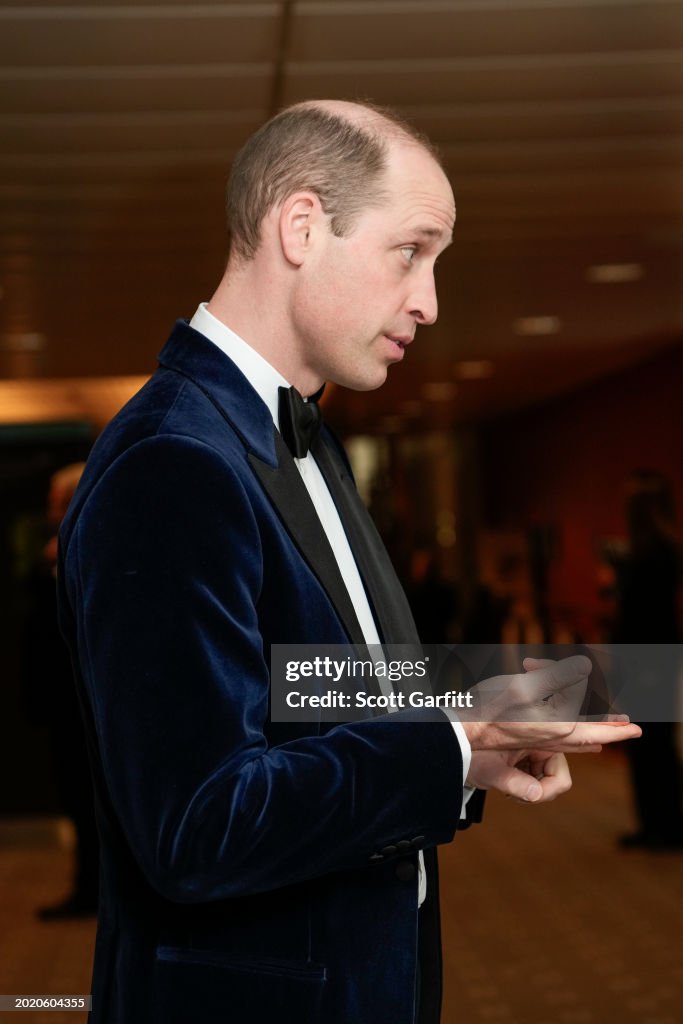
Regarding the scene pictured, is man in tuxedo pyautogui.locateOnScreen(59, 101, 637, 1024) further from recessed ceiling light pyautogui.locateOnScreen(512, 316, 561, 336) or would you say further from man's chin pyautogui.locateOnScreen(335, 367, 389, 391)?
recessed ceiling light pyautogui.locateOnScreen(512, 316, 561, 336)

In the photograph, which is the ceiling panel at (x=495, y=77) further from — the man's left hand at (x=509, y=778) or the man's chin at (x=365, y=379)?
the man's left hand at (x=509, y=778)

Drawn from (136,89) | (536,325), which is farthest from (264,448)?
(536,325)

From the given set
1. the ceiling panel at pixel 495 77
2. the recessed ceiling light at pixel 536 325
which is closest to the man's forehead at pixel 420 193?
the ceiling panel at pixel 495 77

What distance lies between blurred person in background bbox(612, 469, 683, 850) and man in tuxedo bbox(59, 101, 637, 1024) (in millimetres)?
3847

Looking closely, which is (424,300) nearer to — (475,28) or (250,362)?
(250,362)

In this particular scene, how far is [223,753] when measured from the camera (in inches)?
33.6

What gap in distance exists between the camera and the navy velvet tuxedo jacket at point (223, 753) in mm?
850

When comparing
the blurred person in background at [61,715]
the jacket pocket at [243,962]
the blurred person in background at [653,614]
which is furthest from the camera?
the blurred person in background at [653,614]

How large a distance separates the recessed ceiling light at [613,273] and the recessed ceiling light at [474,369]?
2.91 meters

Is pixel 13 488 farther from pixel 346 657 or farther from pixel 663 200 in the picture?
pixel 346 657

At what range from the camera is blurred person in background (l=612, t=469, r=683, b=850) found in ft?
15.9

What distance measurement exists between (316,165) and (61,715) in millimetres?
3723

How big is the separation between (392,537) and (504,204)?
9.02m

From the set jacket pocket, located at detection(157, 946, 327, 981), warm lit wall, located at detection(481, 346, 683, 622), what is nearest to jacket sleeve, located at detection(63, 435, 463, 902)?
jacket pocket, located at detection(157, 946, 327, 981)
